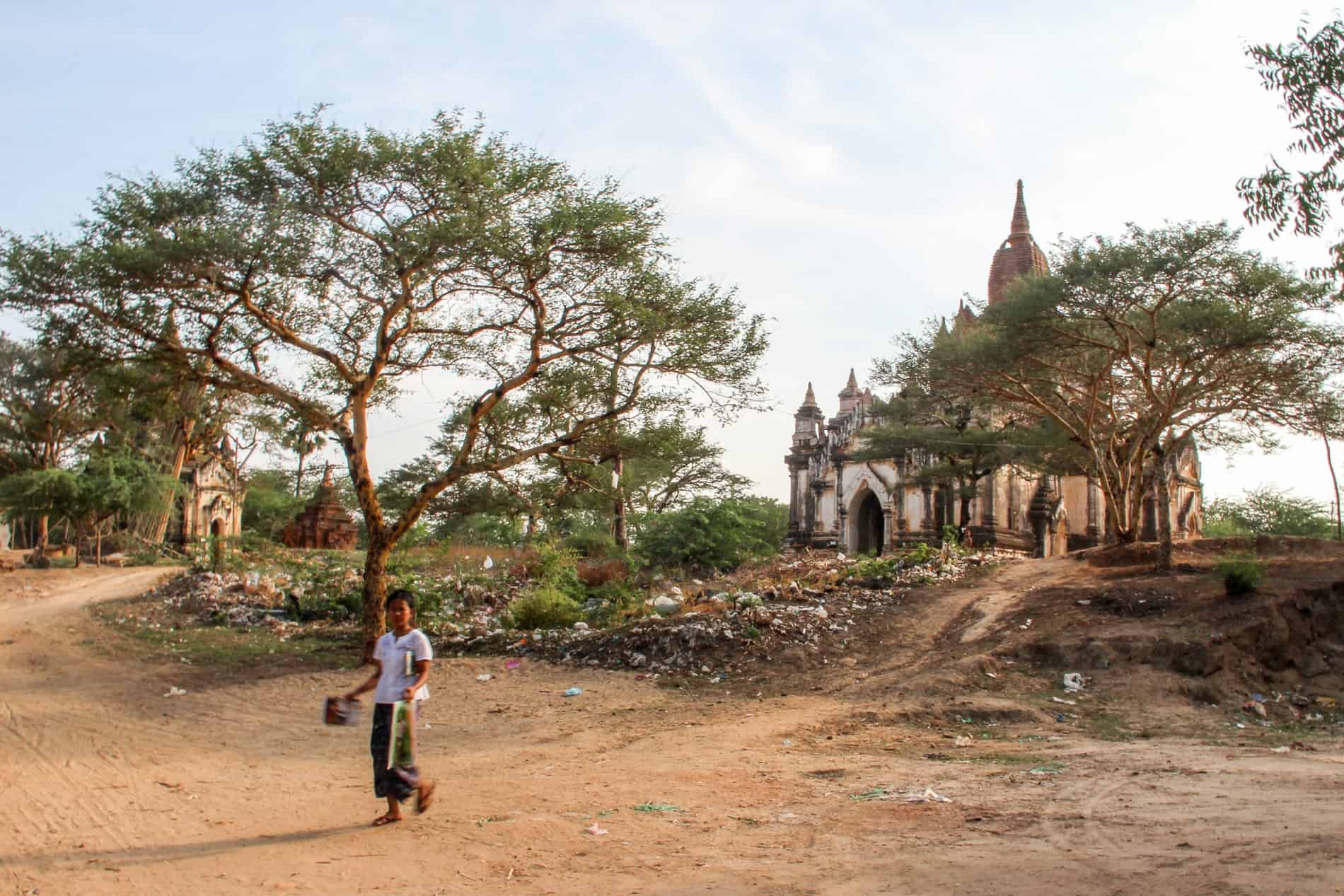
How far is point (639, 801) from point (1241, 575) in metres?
9.69

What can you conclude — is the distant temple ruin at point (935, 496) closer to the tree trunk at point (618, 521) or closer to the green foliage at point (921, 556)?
the tree trunk at point (618, 521)

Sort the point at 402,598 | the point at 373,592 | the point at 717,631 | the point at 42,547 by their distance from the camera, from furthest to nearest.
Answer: the point at 42,547, the point at 717,631, the point at 373,592, the point at 402,598

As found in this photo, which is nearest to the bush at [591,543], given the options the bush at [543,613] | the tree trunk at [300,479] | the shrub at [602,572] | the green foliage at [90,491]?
the shrub at [602,572]

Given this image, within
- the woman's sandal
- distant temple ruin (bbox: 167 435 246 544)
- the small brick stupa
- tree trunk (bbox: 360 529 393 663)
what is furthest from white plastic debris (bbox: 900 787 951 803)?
the small brick stupa

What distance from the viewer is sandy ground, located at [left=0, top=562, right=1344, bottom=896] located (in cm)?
513

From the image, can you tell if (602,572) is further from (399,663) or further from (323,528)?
(323,528)

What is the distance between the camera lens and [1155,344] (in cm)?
1781

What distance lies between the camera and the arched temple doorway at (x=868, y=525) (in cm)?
3659

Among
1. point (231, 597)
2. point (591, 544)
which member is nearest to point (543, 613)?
→ point (231, 597)

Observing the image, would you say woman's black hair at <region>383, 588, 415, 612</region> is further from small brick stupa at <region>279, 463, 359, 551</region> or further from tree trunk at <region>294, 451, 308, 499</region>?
tree trunk at <region>294, 451, 308, 499</region>

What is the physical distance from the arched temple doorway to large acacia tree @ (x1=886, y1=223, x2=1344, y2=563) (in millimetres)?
14641

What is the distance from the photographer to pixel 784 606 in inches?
603

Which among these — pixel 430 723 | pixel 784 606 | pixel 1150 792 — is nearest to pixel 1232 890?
pixel 1150 792

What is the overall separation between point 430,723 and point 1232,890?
786 centimetres
